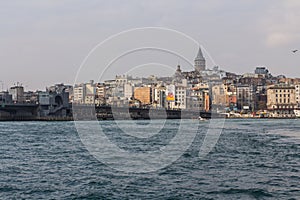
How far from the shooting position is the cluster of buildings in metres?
152

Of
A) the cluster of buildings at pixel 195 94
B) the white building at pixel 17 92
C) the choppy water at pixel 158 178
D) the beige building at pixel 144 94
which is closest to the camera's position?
the choppy water at pixel 158 178

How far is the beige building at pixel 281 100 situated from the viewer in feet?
513

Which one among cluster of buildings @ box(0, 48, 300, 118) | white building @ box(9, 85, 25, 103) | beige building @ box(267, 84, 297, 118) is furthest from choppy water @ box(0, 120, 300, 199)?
white building @ box(9, 85, 25, 103)

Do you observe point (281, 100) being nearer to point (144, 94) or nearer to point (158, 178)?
point (144, 94)

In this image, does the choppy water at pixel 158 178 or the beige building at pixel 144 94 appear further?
the beige building at pixel 144 94

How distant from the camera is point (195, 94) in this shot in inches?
6063

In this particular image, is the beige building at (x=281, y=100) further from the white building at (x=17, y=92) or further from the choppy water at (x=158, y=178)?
the choppy water at (x=158, y=178)

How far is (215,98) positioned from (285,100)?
21914mm

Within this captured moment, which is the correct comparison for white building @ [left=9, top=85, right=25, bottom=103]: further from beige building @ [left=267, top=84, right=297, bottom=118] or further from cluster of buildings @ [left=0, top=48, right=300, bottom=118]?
beige building @ [left=267, top=84, right=297, bottom=118]

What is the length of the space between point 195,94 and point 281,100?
2827 centimetres

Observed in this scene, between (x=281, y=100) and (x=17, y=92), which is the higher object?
(x=17, y=92)

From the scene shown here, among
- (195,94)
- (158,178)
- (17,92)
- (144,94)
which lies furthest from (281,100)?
(158,178)

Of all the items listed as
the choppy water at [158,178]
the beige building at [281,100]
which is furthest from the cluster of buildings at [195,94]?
the choppy water at [158,178]

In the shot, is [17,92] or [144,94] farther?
[17,92]
